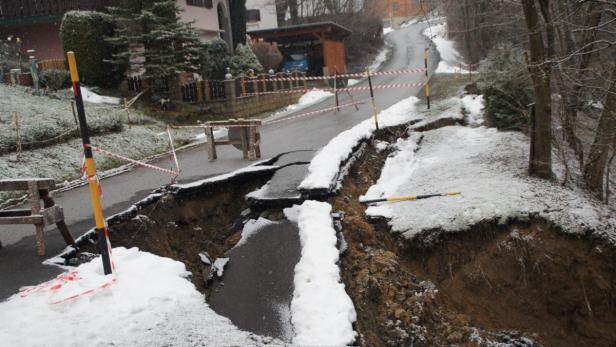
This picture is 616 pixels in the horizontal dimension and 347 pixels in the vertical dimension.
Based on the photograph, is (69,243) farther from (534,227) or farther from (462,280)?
(534,227)

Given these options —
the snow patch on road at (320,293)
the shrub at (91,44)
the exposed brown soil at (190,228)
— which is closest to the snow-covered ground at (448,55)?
the shrub at (91,44)

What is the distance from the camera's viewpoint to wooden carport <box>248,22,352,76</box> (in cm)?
3206

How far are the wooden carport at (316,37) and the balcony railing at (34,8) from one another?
1424cm

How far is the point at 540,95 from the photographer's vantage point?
8.40m

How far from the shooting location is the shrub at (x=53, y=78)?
1681 cm

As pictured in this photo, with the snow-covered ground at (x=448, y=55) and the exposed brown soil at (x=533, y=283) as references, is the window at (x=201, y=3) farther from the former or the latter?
the exposed brown soil at (x=533, y=283)

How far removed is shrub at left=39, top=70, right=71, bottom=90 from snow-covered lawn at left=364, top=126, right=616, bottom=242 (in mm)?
12699

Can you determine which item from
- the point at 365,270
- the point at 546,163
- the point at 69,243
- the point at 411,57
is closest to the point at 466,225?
the point at 365,270

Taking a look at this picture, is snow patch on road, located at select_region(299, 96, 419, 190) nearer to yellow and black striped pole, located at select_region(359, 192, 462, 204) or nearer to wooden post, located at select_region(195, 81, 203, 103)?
yellow and black striped pole, located at select_region(359, 192, 462, 204)

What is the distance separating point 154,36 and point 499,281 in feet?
48.0

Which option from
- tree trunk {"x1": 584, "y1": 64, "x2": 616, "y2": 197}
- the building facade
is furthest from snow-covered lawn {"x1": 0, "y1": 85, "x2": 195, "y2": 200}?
the building facade

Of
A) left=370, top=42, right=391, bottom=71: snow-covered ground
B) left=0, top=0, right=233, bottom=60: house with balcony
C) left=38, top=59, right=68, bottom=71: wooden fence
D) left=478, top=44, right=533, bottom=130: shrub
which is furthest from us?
left=370, top=42, right=391, bottom=71: snow-covered ground

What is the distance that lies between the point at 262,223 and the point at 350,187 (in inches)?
87.3

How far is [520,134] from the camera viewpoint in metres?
11.7
